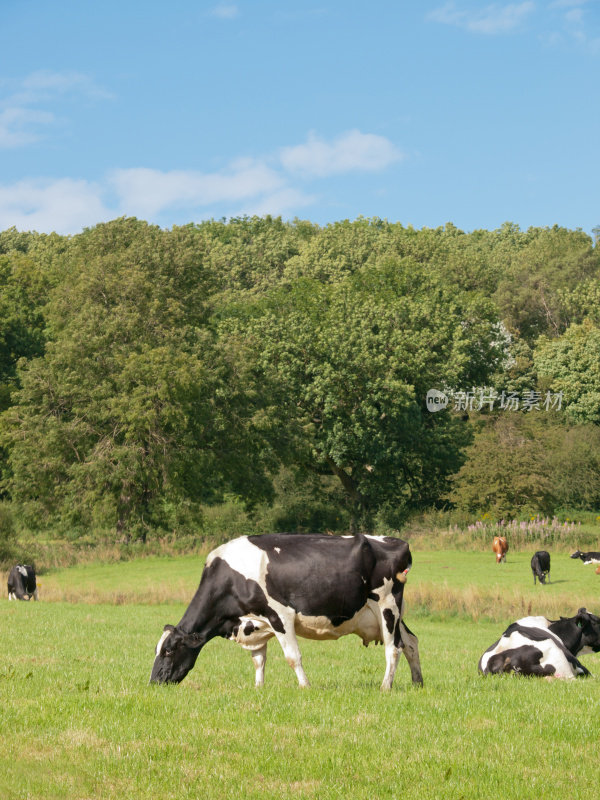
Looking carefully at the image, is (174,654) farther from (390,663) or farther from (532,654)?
(532,654)

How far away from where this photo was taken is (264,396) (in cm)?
5619

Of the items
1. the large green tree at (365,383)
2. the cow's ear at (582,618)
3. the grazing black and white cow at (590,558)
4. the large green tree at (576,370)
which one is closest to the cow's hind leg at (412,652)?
the cow's ear at (582,618)

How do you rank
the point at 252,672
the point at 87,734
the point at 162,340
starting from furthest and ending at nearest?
the point at 162,340, the point at 252,672, the point at 87,734

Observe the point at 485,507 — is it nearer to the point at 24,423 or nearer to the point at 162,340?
the point at 162,340

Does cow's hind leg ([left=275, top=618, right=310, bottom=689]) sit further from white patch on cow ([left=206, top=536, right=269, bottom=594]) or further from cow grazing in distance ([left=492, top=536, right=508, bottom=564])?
cow grazing in distance ([left=492, top=536, right=508, bottom=564])

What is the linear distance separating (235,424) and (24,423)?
11.8m

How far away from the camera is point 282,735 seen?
823 centimetres

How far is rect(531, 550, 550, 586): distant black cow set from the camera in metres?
32.9

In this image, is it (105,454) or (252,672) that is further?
(105,454)

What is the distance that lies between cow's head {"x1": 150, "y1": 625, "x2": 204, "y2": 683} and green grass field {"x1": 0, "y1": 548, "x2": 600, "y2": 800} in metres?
0.28

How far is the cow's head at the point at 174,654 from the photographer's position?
11.4 metres

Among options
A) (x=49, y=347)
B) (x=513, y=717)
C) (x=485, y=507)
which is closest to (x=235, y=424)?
Answer: (x=49, y=347)

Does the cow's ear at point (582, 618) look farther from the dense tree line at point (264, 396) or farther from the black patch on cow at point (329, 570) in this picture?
the dense tree line at point (264, 396)

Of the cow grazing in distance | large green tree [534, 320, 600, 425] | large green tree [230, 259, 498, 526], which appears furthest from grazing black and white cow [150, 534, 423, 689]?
large green tree [534, 320, 600, 425]
